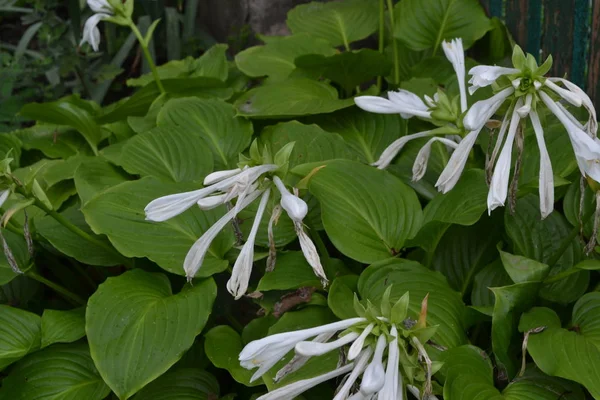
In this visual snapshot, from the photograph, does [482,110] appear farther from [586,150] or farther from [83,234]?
[83,234]

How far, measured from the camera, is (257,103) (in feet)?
6.69

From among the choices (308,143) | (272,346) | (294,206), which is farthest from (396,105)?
(272,346)

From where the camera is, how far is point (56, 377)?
147 cm

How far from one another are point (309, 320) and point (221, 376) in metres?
0.35

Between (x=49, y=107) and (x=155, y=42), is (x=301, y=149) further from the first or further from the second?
(x=155, y=42)

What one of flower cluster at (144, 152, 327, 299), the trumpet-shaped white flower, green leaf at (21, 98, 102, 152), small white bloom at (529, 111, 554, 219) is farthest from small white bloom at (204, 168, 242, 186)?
green leaf at (21, 98, 102, 152)

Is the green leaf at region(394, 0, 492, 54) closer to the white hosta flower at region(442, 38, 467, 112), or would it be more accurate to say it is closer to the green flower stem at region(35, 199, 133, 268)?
the white hosta flower at region(442, 38, 467, 112)

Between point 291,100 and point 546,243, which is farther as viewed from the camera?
point 291,100

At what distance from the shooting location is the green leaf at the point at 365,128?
6.28ft

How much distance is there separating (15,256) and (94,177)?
30 cm

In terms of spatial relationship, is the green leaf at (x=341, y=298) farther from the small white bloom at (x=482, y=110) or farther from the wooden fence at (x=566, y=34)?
the wooden fence at (x=566, y=34)

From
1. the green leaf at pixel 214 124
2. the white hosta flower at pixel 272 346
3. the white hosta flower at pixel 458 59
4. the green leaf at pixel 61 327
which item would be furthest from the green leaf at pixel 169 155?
the white hosta flower at pixel 272 346

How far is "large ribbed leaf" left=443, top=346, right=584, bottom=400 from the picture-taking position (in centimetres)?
116

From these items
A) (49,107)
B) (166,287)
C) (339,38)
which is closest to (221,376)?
(166,287)
